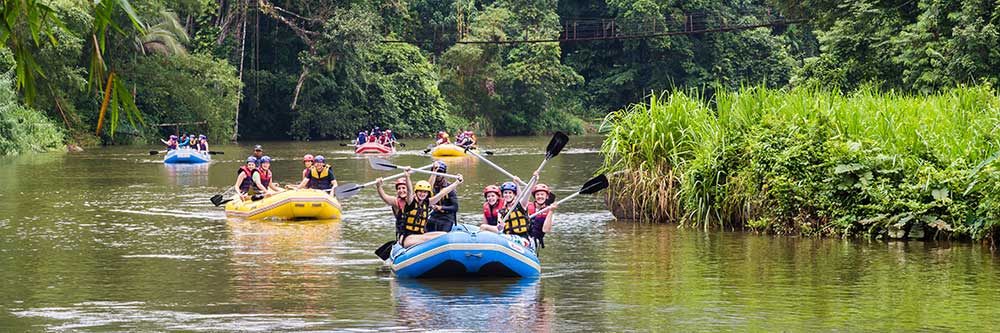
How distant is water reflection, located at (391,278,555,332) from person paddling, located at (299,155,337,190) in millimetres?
10011

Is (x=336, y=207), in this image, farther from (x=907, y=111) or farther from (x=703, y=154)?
(x=907, y=111)

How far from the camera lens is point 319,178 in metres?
24.6

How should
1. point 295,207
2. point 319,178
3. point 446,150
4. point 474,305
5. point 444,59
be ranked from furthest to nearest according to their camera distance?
point 444,59, point 446,150, point 319,178, point 295,207, point 474,305

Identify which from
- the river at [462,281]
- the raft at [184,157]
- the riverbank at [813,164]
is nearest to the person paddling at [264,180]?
the river at [462,281]

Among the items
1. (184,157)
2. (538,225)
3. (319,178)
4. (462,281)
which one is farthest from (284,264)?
(184,157)

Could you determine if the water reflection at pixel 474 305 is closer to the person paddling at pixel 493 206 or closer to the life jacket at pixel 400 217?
the life jacket at pixel 400 217

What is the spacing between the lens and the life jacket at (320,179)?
2459 centimetres

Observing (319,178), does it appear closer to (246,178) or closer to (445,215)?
(246,178)

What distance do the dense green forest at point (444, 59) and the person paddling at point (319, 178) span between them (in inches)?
491

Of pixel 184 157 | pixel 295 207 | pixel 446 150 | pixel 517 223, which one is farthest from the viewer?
pixel 446 150

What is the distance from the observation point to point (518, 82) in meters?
81.1

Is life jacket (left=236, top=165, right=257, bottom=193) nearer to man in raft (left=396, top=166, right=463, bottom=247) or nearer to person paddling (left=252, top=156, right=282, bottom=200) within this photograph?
person paddling (left=252, top=156, right=282, bottom=200)

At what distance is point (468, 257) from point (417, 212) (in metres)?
1.56

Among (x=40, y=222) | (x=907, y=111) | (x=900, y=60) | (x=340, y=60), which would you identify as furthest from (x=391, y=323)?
(x=340, y=60)
